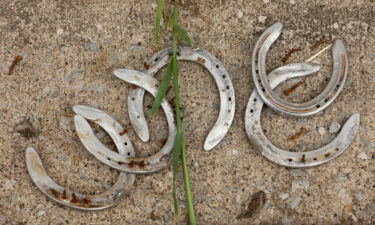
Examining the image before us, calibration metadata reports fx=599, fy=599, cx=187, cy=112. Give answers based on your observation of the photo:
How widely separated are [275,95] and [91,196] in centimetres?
52

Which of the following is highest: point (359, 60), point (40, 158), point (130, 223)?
point (359, 60)

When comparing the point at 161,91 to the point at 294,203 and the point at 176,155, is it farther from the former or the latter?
the point at 294,203

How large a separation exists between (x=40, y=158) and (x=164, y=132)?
0.31 m

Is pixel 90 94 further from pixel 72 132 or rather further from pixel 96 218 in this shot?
pixel 96 218

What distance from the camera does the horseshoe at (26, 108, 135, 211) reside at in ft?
4.73

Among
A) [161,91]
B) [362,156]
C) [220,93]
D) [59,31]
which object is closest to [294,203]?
[362,156]

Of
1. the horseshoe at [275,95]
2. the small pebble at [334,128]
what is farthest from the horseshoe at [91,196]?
the small pebble at [334,128]

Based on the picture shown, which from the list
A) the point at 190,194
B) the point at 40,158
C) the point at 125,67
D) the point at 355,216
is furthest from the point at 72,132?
the point at 355,216

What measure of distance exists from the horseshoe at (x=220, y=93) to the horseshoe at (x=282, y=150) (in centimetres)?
5

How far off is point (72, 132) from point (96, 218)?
22cm

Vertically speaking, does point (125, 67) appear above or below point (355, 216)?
above

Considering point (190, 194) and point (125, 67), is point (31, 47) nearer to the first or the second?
point (125, 67)

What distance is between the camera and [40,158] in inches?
58.4

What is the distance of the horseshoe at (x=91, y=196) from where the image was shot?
4.73ft
